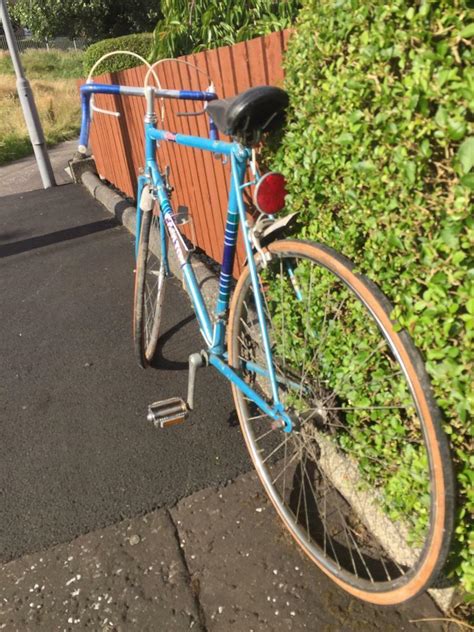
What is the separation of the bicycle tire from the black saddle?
46.3 inches

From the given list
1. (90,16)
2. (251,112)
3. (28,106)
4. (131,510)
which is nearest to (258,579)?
(131,510)

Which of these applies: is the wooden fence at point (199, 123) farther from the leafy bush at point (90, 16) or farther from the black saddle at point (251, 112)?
the leafy bush at point (90, 16)

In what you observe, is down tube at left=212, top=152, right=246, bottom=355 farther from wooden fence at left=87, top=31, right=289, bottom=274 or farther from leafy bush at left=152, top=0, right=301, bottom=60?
leafy bush at left=152, top=0, right=301, bottom=60

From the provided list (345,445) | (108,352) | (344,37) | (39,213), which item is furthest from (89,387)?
(39,213)

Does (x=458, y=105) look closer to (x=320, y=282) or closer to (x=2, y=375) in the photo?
(x=320, y=282)

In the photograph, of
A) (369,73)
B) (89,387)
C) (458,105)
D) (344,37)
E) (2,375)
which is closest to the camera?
(458,105)

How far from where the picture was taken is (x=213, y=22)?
14.9 ft

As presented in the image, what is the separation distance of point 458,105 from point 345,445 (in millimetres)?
1325

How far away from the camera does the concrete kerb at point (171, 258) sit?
1.87 metres

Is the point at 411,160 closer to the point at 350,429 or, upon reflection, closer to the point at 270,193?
the point at 270,193

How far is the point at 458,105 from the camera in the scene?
1.30m

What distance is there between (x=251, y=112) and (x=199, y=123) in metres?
2.12

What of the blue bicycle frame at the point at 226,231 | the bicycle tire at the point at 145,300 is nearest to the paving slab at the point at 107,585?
the blue bicycle frame at the point at 226,231

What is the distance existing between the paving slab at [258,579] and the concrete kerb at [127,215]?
4.91 ft
